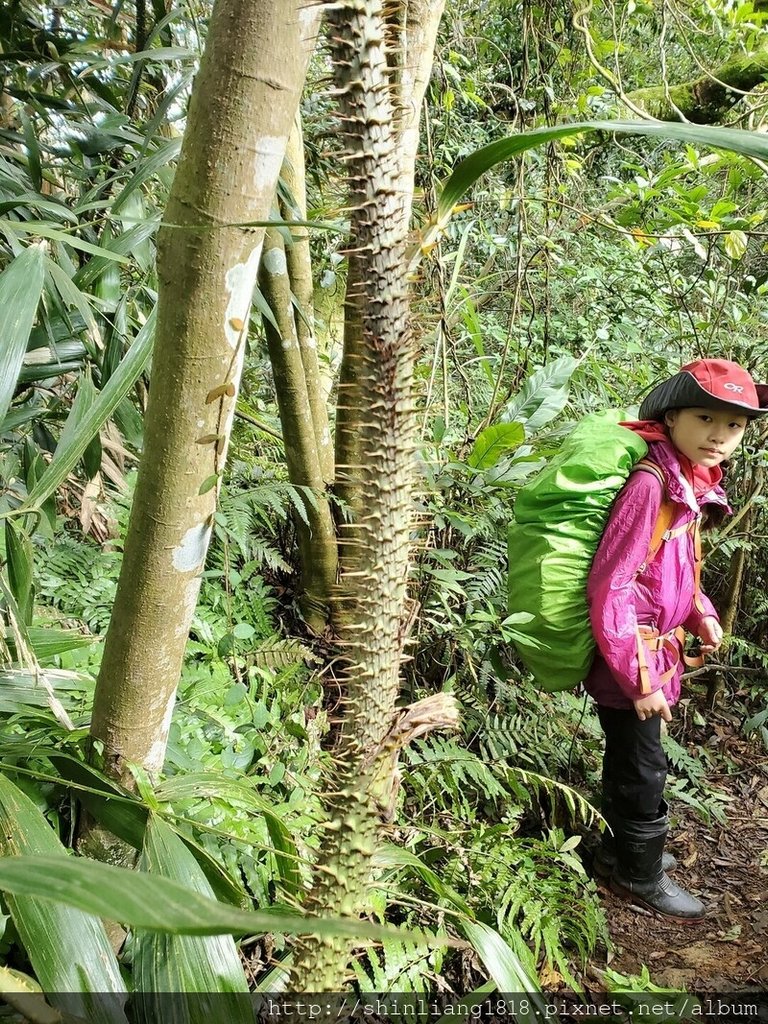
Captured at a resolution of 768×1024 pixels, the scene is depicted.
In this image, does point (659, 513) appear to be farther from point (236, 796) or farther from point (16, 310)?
point (16, 310)

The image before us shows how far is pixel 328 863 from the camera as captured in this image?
569 mm

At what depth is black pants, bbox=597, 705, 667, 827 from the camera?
6.24ft

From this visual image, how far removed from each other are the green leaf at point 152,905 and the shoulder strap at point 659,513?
4.83 feet

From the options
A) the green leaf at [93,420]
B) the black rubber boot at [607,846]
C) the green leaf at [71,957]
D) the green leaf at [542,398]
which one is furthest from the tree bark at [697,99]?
the green leaf at [71,957]

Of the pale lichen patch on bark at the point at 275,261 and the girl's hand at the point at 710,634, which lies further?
the girl's hand at the point at 710,634

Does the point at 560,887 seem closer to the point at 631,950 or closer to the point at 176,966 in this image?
the point at 631,950

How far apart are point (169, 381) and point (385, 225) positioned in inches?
13.3

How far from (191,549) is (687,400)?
133 centimetres

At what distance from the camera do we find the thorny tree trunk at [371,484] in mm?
415

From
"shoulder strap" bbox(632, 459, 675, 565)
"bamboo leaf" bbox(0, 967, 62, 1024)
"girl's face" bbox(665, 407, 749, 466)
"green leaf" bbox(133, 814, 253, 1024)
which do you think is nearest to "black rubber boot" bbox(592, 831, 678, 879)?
"shoulder strap" bbox(632, 459, 675, 565)

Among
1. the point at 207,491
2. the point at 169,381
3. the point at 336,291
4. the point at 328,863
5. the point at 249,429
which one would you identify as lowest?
the point at 328,863

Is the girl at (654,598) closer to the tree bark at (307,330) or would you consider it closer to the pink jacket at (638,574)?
the pink jacket at (638,574)

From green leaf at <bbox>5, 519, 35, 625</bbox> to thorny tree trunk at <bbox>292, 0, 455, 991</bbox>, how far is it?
559mm

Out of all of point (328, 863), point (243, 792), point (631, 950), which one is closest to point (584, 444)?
point (243, 792)
